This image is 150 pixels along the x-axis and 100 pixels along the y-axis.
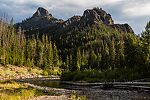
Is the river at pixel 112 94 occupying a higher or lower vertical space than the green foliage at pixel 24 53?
lower

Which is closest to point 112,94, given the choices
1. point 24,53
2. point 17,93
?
point 17,93

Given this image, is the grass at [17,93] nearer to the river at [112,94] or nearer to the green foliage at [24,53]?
the river at [112,94]

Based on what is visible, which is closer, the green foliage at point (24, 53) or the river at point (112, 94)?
the river at point (112, 94)

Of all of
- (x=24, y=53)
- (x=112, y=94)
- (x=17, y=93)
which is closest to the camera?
(x=17, y=93)

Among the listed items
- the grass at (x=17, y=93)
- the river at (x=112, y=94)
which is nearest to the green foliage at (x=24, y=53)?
the river at (x=112, y=94)

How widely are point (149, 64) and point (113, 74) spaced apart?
12.0m

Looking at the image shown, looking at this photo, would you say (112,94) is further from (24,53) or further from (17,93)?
(24,53)

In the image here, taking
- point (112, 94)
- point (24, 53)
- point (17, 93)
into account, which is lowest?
point (112, 94)

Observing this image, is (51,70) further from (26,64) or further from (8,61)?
(8,61)

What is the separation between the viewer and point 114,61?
148 meters

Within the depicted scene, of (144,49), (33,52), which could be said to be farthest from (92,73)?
(33,52)

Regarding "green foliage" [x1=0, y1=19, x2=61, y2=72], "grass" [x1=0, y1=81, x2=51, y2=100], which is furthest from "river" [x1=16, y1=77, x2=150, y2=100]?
"green foliage" [x1=0, y1=19, x2=61, y2=72]

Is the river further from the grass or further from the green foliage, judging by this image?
the green foliage

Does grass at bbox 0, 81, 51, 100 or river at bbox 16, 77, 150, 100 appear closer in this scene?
grass at bbox 0, 81, 51, 100
